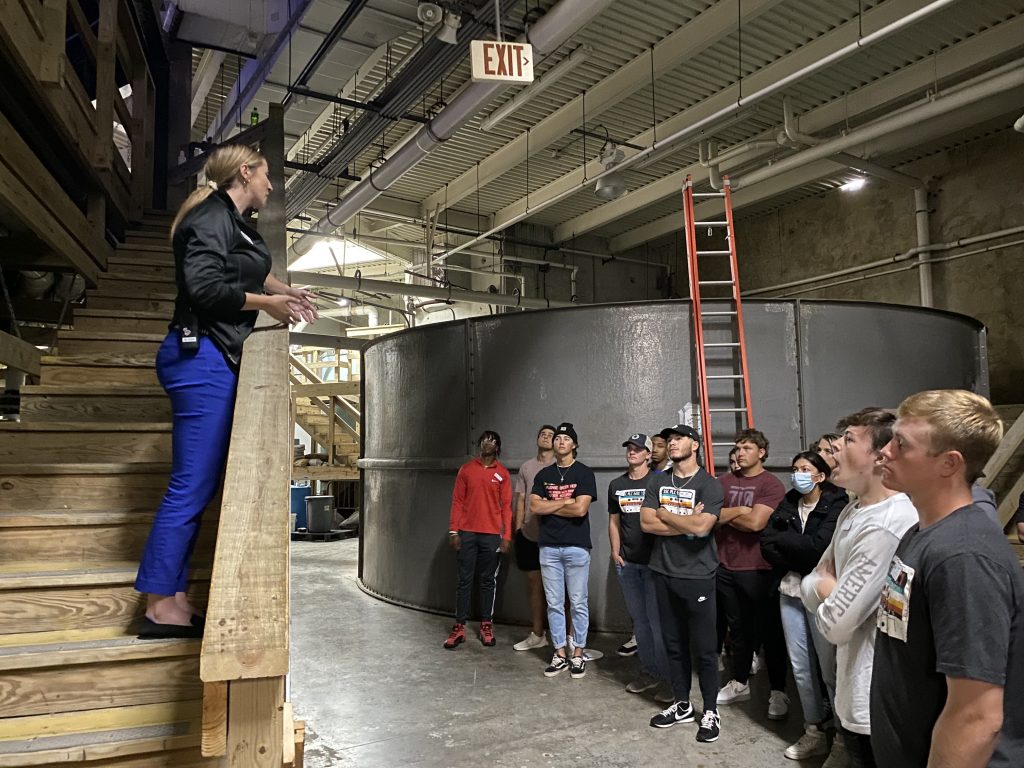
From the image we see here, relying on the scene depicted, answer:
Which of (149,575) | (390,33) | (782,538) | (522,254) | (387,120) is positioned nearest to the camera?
(149,575)

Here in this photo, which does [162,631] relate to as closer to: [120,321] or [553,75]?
[120,321]

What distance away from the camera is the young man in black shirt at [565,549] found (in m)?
4.96

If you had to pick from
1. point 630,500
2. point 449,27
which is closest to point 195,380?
point 630,500

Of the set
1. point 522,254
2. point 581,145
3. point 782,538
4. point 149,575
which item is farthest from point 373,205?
point 149,575

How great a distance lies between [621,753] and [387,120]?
6088 mm

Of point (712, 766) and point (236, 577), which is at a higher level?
point (236, 577)

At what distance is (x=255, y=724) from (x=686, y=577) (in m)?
2.87

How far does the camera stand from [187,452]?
201cm

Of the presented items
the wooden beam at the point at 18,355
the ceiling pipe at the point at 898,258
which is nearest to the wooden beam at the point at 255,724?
the wooden beam at the point at 18,355

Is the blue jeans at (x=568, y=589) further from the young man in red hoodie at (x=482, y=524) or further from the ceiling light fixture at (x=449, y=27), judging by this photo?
the ceiling light fixture at (x=449, y=27)

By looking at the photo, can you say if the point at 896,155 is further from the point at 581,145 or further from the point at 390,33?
the point at 390,33

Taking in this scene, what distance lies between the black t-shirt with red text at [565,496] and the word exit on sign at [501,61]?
2.60 m

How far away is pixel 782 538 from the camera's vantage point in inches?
145

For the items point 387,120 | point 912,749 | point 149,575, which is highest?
point 387,120
